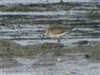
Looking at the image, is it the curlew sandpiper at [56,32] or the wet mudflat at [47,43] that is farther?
the curlew sandpiper at [56,32]

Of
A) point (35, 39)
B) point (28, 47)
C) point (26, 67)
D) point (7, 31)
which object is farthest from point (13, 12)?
point (26, 67)

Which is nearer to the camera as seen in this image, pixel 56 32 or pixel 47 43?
pixel 47 43

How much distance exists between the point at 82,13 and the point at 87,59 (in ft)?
25.6

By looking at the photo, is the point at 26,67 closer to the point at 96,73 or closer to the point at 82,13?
the point at 96,73

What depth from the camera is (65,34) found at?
15.2 metres

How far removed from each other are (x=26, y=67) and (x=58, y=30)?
122 inches

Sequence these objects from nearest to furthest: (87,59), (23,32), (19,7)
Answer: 1. (87,59)
2. (23,32)
3. (19,7)

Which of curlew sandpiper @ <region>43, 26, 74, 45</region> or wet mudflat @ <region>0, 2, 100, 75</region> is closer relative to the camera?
wet mudflat @ <region>0, 2, 100, 75</region>

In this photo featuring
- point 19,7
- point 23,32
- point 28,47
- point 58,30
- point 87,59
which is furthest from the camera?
point 19,7

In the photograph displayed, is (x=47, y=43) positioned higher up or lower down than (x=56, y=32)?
lower down

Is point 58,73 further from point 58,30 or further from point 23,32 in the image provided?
point 23,32

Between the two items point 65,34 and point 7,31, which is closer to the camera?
point 65,34

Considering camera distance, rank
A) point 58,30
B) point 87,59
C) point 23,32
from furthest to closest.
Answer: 1. point 23,32
2. point 58,30
3. point 87,59

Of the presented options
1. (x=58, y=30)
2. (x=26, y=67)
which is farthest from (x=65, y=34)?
(x=26, y=67)
